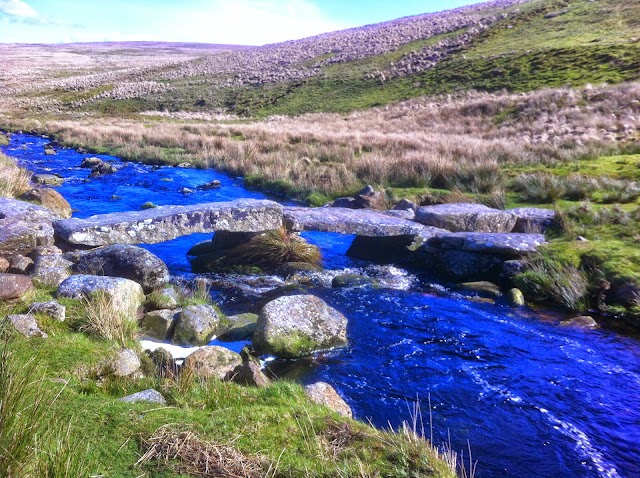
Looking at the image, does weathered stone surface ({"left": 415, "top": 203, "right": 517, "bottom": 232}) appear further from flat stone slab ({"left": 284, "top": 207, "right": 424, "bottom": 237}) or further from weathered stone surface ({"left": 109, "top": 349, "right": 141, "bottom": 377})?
weathered stone surface ({"left": 109, "top": 349, "right": 141, "bottom": 377})

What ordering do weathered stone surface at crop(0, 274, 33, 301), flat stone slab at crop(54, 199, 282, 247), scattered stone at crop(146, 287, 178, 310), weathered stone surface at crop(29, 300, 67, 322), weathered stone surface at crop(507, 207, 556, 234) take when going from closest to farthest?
1. weathered stone surface at crop(29, 300, 67, 322)
2. weathered stone surface at crop(0, 274, 33, 301)
3. scattered stone at crop(146, 287, 178, 310)
4. flat stone slab at crop(54, 199, 282, 247)
5. weathered stone surface at crop(507, 207, 556, 234)

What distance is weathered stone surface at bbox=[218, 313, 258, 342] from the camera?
8.04 meters

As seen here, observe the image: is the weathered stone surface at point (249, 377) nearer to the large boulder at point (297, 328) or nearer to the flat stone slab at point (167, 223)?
the large boulder at point (297, 328)

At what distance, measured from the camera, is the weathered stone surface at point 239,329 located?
8039mm

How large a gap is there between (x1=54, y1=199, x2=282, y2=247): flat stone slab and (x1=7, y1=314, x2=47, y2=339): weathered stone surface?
4072 mm

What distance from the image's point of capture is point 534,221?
12.4 metres

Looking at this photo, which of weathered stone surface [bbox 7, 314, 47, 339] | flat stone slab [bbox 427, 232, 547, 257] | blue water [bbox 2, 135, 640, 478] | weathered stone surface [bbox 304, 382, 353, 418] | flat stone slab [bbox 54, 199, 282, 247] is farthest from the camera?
flat stone slab [bbox 427, 232, 547, 257]

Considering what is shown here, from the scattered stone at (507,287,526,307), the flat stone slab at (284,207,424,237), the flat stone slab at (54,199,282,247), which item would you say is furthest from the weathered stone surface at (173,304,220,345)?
the scattered stone at (507,287,526,307)

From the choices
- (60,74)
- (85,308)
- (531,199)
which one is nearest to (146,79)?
(60,74)

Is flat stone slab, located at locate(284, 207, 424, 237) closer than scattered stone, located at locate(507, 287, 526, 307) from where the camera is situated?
No

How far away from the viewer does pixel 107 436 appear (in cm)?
407

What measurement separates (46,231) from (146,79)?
77.3 meters

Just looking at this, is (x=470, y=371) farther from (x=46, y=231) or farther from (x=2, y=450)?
(x=46, y=231)

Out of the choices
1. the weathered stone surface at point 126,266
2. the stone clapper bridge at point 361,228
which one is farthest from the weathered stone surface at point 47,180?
the weathered stone surface at point 126,266
